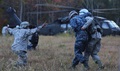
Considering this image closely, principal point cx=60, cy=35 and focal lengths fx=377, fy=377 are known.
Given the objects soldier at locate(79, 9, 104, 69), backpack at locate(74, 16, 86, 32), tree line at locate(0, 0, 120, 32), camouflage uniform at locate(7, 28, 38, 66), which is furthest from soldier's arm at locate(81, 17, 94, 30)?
tree line at locate(0, 0, 120, 32)

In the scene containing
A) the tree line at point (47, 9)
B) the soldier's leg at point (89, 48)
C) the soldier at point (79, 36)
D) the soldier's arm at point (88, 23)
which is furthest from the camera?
the tree line at point (47, 9)

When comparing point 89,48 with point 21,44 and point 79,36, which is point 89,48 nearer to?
point 79,36

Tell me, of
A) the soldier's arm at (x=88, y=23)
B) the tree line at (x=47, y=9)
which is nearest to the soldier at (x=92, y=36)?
the soldier's arm at (x=88, y=23)

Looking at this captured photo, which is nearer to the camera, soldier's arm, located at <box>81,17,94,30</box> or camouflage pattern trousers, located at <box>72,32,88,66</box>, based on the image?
soldier's arm, located at <box>81,17,94,30</box>

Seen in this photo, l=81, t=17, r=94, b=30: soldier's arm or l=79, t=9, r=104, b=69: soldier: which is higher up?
l=81, t=17, r=94, b=30: soldier's arm

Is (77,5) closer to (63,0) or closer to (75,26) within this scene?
(63,0)

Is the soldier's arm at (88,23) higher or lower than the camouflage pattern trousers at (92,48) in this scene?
higher

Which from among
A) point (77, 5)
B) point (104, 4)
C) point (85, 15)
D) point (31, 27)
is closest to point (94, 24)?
point (85, 15)

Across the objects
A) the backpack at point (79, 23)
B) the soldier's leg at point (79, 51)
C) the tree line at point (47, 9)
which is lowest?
the tree line at point (47, 9)

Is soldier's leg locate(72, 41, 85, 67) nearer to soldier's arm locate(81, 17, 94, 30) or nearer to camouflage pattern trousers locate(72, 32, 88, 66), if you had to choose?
camouflage pattern trousers locate(72, 32, 88, 66)

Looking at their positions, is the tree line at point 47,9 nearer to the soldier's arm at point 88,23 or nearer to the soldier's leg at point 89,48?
the soldier's leg at point 89,48

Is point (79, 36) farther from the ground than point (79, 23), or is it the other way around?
point (79, 23)

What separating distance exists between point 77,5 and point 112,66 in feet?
121

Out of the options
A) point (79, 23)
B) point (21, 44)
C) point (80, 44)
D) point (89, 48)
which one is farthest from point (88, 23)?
point (21, 44)
